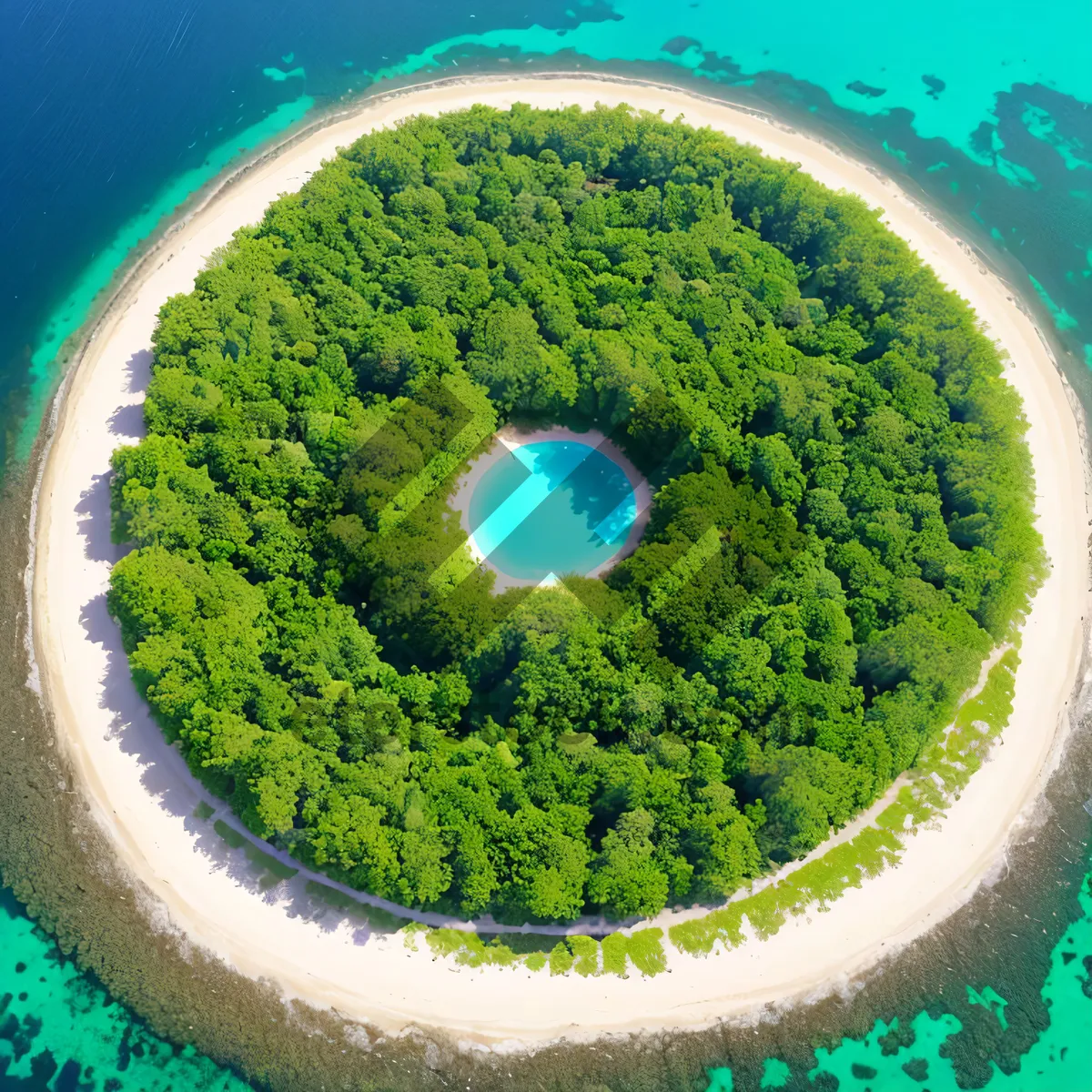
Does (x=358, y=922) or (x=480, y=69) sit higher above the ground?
(x=480, y=69)

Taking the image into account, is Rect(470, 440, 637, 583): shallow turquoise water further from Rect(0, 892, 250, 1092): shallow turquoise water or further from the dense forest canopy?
Rect(0, 892, 250, 1092): shallow turquoise water

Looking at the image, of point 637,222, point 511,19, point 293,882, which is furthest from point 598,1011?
point 511,19

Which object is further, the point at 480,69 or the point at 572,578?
the point at 480,69

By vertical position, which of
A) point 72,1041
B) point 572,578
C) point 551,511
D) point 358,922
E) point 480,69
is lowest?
point 358,922

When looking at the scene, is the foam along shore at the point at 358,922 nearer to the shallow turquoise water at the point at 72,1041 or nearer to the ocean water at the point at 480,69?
the ocean water at the point at 480,69

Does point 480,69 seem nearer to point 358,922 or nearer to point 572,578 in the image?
point 572,578

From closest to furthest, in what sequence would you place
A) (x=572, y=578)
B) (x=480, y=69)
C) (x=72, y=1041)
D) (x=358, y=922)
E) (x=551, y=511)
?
(x=72, y=1041), (x=358, y=922), (x=572, y=578), (x=551, y=511), (x=480, y=69)

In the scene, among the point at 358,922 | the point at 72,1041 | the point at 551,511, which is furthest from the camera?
the point at 551,511

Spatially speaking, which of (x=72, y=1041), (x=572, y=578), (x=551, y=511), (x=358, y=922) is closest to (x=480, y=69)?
(x=551, y=511)
